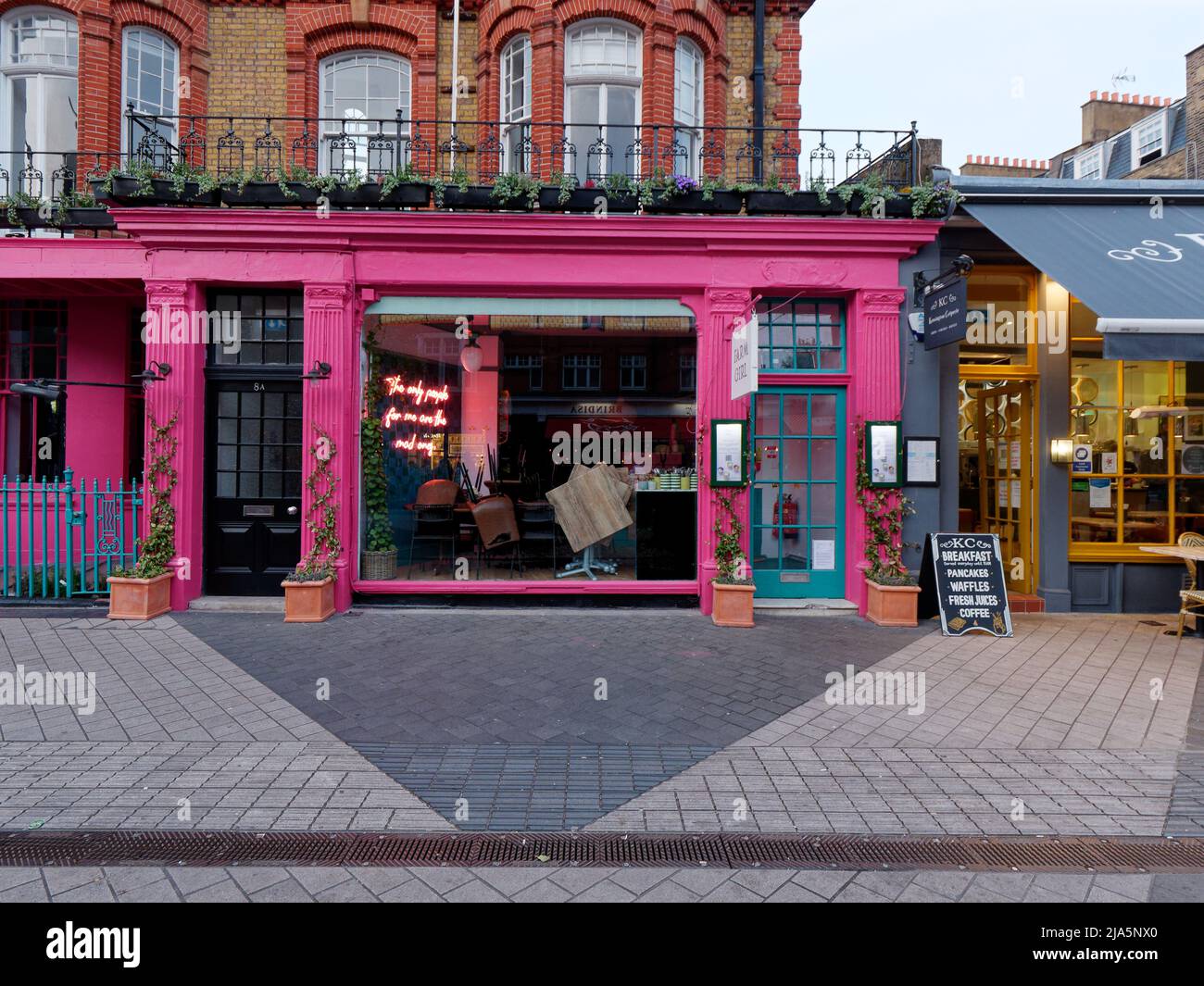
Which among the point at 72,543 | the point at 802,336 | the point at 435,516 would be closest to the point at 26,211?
the point at 72,543

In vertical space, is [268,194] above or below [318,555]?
above

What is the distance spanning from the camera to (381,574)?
8680 millimetres

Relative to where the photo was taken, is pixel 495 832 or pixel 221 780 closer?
pixel 495 832

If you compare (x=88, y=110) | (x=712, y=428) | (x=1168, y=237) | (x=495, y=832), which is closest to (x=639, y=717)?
(x=495, y=832)

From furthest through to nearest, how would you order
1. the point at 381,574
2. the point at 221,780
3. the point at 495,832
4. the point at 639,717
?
1. the point at 381,574
2. the point at 639,717
3. the point at 221,780
4. the point at 495,832

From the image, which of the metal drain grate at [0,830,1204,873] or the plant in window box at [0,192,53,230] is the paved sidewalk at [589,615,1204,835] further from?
the plant in window box at [0,192,53,230]

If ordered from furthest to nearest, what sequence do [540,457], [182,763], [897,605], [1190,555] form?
[540,457] < [897,605] < [1190,555] < [182,763]

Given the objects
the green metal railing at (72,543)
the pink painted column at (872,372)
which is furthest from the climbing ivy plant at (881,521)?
the green metal railing at (72,543)

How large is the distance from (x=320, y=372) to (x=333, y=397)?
13.0 inches

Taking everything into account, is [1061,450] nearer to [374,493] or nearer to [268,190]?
[374,493]

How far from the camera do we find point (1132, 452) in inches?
359

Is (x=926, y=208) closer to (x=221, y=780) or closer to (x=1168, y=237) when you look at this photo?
(x=1168, y=237)
